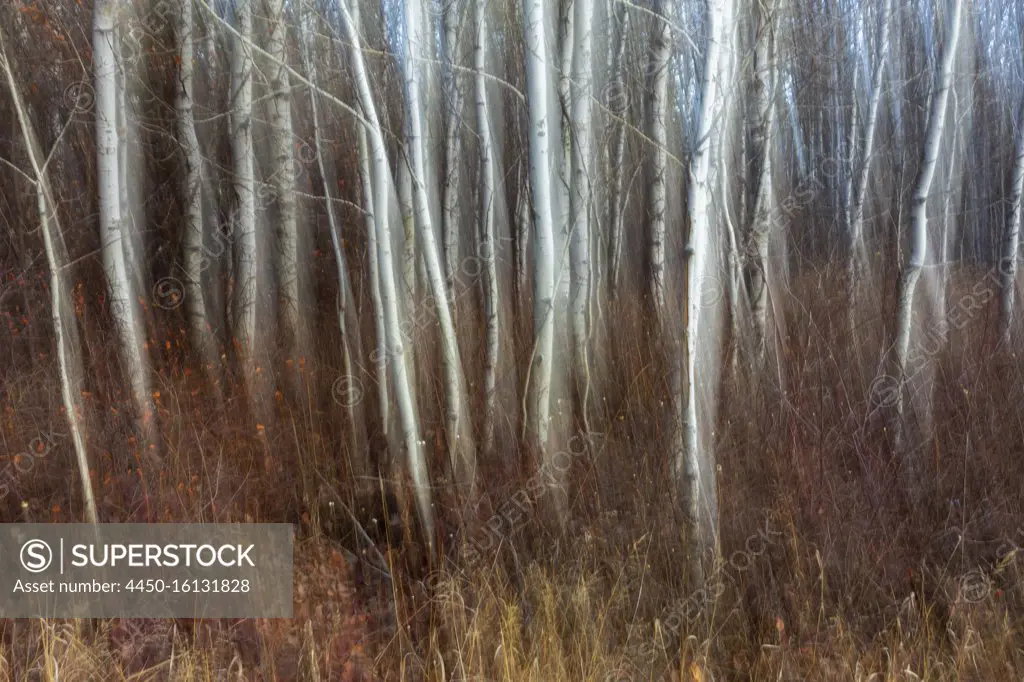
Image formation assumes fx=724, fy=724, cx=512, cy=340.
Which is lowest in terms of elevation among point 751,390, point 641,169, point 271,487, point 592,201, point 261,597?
point 261,597

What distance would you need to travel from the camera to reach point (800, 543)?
2682 millimetres

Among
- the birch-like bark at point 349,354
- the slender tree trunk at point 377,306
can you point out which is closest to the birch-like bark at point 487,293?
the slender tree trunk at point 377,306

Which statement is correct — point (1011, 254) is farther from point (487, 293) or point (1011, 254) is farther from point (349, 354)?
point (349, 354)

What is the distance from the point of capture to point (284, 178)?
4578 mm

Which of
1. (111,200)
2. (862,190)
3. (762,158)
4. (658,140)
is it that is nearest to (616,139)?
(658,140)

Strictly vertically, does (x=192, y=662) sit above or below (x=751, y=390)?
below

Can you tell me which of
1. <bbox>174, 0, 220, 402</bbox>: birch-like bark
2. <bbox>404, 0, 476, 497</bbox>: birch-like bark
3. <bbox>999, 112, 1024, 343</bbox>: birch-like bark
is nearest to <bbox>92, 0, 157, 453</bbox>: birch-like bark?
<bbox>174, 0, 220, 402</bbox>: birch-like bark

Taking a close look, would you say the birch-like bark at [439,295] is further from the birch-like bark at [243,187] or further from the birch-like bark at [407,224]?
the birch-like bark at [243,187]

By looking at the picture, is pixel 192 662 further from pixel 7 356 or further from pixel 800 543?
pixel 800 543

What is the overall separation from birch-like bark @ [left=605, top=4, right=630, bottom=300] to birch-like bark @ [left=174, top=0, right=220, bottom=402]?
2.46 metres

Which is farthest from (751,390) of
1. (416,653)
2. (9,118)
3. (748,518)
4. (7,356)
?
(9,118)

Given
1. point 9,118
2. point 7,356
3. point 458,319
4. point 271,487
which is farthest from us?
point 9,118

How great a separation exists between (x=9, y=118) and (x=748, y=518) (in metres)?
4.65

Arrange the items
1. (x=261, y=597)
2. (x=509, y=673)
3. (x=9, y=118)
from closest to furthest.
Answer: (x=509, y=673) < (x=261, y=597) < (x=9, y=118)
